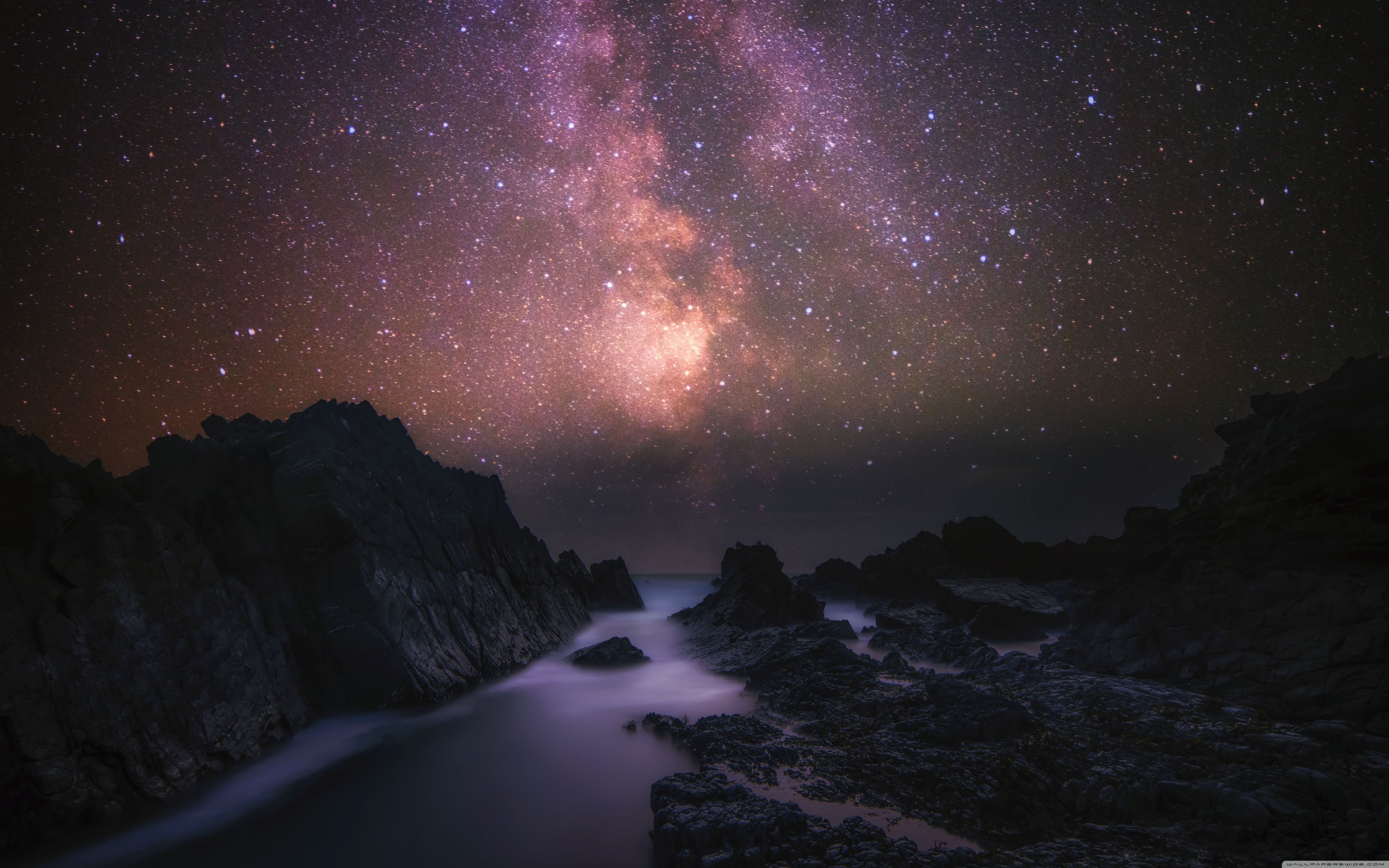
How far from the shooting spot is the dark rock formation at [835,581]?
151 feet

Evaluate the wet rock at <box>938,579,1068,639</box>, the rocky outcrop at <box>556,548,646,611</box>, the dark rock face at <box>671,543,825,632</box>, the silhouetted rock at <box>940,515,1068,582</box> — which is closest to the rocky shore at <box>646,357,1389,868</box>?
the dark rock face at <box>671,543,825,632</box>

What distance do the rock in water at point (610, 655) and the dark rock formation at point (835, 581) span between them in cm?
2499

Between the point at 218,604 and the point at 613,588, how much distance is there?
3515cm

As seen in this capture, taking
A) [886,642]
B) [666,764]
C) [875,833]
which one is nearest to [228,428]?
[666,764]

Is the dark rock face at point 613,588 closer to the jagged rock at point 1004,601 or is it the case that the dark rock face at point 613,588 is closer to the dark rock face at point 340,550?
the dark rock face at point 340,550

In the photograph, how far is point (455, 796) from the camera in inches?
403

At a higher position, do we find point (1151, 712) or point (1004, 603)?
point (1151, 712)

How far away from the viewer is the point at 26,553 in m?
8.74

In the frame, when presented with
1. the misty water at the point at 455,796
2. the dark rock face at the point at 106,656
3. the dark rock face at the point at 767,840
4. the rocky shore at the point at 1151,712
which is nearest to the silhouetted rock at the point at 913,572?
the rocky shore at the point at 1151,712

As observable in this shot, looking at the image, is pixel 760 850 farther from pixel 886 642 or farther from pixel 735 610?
pixel 735 610

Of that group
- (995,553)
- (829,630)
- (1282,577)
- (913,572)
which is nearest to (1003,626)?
(829,630)

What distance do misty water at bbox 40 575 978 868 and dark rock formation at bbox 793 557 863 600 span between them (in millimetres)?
31645

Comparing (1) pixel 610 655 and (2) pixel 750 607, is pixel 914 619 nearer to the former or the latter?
(2) pixel 750 607

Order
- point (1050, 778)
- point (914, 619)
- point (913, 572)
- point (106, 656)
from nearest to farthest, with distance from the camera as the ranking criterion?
1. point (1050, 778)
2. point (106, 656)
3. point (914, 619)
4. point (913, 572)
